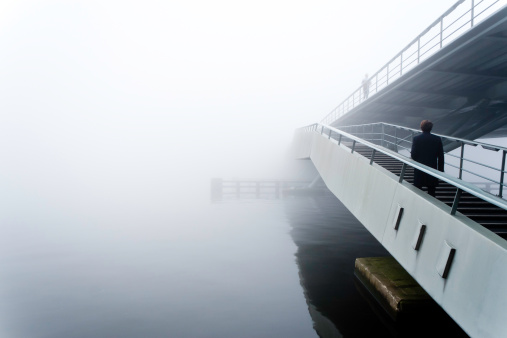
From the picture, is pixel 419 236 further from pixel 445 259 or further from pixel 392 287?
pixel 392 287

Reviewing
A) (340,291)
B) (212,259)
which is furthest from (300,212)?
(340,291)

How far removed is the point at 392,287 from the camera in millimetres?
6180

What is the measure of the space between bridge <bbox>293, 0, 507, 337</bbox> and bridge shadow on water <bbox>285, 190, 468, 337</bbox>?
3.57 feet

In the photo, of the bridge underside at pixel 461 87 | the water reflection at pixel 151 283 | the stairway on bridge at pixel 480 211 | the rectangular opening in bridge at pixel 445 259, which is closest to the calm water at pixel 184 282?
the water reflection at pixel 151 283

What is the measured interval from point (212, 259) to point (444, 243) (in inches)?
261

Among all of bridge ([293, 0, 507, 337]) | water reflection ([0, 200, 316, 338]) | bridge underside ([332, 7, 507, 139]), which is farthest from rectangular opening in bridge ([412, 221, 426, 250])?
bridge underside ([332, 7, 507, 139])

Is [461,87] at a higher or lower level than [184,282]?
higher

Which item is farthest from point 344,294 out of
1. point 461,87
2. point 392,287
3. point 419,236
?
point 461,87

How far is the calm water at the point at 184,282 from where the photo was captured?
5746 mm

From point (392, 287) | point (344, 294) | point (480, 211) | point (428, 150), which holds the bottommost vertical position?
point (344, 294)

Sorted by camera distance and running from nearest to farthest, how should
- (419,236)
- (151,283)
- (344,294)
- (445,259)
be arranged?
1. (445,259)
2. (419,236)
3. (344,294)
4. (151,283)

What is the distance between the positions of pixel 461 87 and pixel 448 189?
7.82 metres

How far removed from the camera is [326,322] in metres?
5.84

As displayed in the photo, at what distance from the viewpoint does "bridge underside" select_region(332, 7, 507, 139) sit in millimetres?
9000
